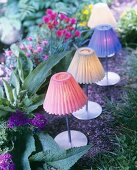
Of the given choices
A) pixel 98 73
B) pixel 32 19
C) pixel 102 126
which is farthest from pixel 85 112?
pixel 32 19

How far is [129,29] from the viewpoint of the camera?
3.52 meters

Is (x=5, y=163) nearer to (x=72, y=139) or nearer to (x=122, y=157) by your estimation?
(x=72, y=139)

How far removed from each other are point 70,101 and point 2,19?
9.14ft

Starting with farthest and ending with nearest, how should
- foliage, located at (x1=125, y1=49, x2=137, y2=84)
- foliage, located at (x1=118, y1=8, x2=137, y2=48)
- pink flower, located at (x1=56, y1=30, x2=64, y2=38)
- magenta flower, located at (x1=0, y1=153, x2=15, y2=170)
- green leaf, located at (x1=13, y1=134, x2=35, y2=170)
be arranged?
foliage, located at (x1=118, y1=8, x2=137, y2=48)
pink flower, located at (x1=56, y1=30, x2=64, y2=38)
foliage, located at (x1=125, y1=49, x2=137, y2=84)
green leaf, located at (x1=13, y1=134, x2=35, y2=170)
magenta flower, located at (x1=0, y1=153, x2=15, y2=170)

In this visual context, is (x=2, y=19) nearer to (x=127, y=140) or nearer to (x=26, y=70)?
(x=26, y=70)

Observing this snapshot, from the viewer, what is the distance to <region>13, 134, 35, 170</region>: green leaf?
2040mm

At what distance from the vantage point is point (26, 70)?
276 centimetres

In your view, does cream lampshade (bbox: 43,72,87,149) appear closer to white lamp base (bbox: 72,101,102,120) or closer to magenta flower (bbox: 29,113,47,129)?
magenta flower (bbox: 29,113,47,129)

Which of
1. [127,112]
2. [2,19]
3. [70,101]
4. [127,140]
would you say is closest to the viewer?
[70,101]

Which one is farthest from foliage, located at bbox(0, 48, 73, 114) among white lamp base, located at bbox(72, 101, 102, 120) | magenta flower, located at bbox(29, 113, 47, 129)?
white lamp base, located at bbox(72, 101, 102, 120)

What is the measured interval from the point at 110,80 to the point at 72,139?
805 millimetres

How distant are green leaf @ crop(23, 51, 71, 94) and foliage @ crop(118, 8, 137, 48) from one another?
47.4 inches

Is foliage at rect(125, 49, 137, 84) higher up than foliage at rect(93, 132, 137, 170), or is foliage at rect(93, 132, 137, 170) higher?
foliage at rect(125, 49, 137, 84)

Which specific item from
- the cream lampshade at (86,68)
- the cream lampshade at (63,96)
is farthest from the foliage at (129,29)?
the cream lampshade at (63,96)
